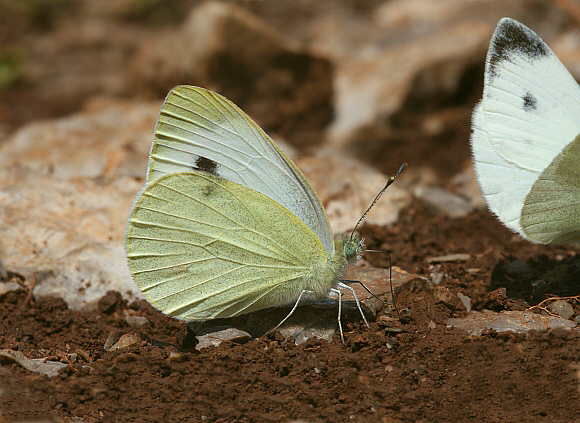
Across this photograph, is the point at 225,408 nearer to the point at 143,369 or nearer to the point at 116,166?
the point at 143,369

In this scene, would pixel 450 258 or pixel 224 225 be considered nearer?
pixel 224 225

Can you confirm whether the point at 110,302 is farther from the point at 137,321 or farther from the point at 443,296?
the point at 443,296

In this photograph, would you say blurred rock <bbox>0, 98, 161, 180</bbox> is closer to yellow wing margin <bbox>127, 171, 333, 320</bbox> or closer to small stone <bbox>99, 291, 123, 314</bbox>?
small stone <bbox>99, 291, 123, 314</bbox>

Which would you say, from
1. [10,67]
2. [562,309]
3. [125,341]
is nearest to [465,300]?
[562,309]

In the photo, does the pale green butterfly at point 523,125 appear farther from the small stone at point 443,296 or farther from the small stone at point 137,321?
the small stone at point 137,321

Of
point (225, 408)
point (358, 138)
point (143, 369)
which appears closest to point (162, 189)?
point (143, 369)

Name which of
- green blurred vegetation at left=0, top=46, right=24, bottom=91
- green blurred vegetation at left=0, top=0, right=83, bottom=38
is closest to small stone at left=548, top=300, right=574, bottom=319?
green blurred vegetation at left=0, top=46, right=24, bottom=91

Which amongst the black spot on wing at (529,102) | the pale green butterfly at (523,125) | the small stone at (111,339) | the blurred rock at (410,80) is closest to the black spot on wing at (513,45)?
the pale green butterfly at (523,125)
